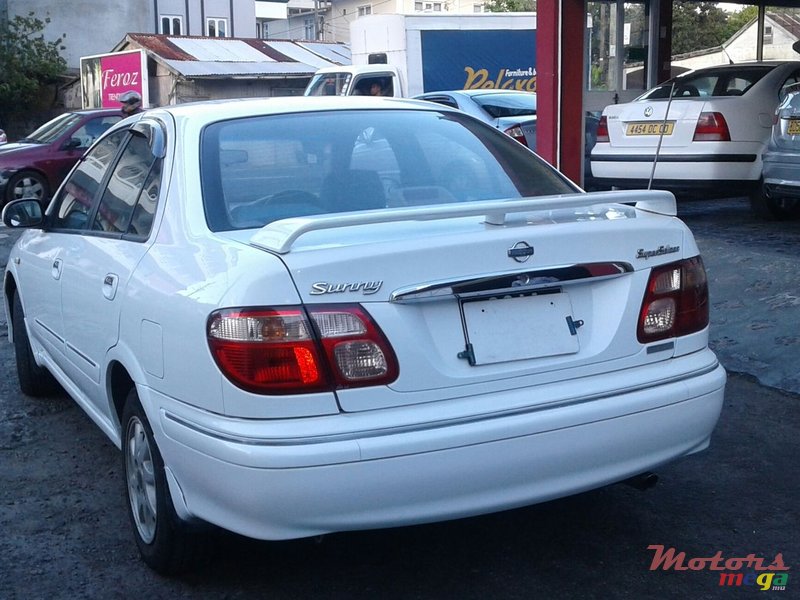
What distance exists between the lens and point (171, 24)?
4225 centimetres

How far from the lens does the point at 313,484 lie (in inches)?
111

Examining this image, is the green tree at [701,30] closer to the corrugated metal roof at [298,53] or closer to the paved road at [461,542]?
the corrugated metal roof at [298,53]

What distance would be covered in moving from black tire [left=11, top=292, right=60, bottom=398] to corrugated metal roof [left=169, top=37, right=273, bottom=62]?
29040mm

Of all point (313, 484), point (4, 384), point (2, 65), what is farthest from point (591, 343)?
point (2, 65)

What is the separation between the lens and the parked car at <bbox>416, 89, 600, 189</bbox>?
12312mm

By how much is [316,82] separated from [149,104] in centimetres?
1705

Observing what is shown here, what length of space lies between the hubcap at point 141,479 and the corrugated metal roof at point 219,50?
31.3m

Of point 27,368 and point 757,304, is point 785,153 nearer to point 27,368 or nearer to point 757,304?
point 757,304

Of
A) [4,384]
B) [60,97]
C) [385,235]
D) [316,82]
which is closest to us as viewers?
[385,235]

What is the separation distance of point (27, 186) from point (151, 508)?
12.2 m

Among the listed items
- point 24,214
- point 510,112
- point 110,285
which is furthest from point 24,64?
point 110,285

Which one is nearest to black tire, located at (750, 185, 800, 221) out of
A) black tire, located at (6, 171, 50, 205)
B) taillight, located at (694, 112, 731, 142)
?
taillight, located at (694, 112, 731, 142)

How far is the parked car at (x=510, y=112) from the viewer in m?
12.3

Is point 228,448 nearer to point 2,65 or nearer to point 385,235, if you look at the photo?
point 385,235
